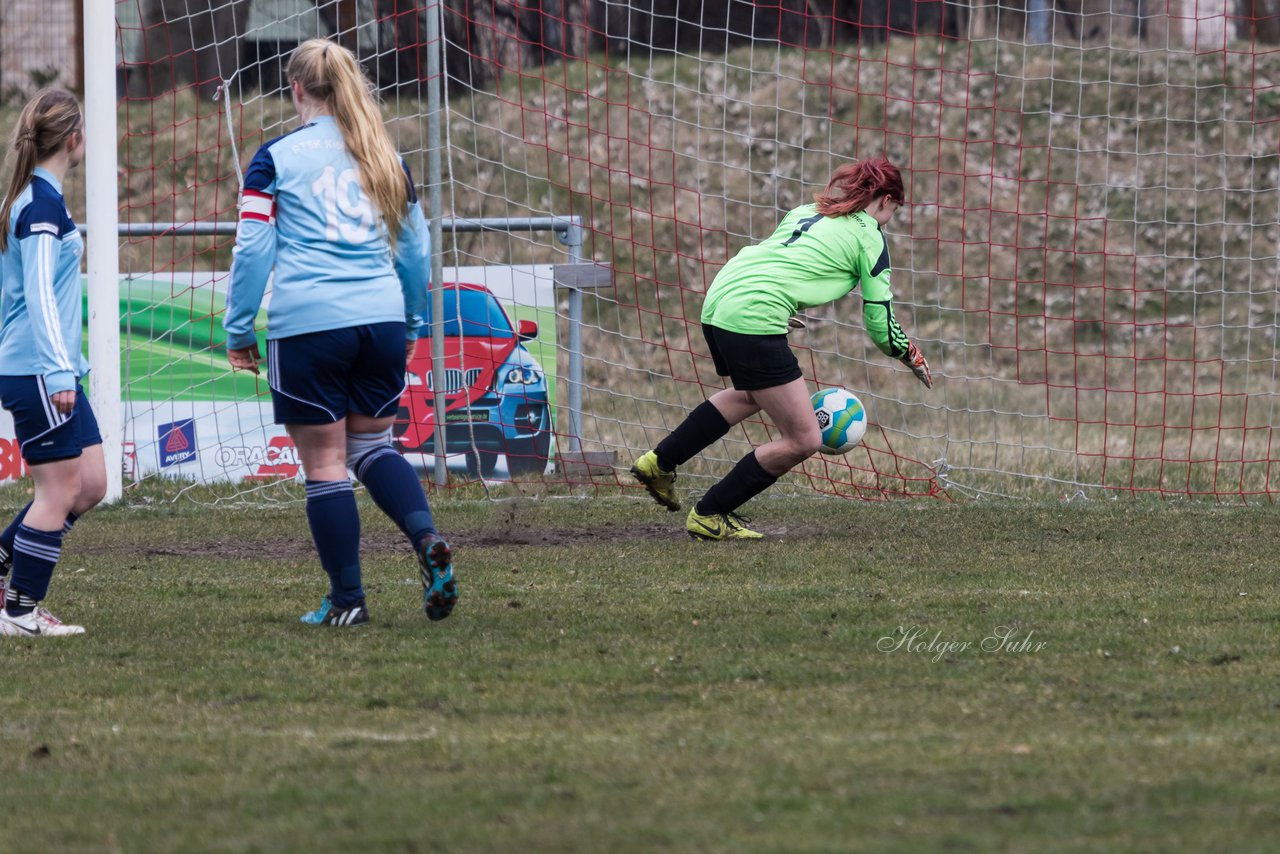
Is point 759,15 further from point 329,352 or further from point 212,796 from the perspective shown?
point 212,796

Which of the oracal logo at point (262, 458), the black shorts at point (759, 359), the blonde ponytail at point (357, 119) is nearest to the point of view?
the blonde ponytail at point (357, 119)

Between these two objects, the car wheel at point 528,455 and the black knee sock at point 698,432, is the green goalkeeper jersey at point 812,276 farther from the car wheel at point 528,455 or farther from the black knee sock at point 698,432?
the car wheel at point 528,455

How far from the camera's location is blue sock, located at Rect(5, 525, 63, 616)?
15.7 feet

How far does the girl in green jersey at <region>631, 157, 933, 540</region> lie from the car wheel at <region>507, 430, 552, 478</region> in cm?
257

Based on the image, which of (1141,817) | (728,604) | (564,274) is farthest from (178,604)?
(564,274)

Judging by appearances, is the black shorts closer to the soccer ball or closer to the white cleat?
the soccer ball

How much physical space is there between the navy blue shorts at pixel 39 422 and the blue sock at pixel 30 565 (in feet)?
0.72

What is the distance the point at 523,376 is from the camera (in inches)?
374

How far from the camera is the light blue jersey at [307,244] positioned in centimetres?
455

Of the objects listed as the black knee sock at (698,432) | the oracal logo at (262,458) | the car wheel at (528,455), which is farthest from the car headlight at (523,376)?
the black knee sock at (698,432)

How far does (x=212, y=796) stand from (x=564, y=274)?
660 centimetres

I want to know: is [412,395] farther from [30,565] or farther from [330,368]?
[330,368]

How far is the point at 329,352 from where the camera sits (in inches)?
180

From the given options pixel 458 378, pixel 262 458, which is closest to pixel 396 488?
pixel 458 378
